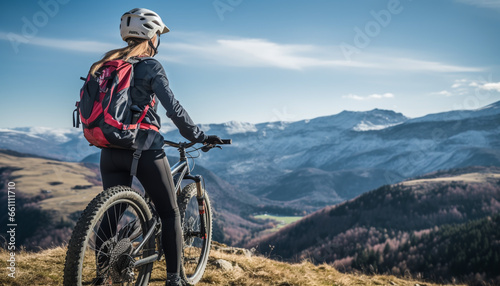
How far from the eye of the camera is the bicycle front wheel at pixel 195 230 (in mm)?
6609

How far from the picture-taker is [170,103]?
4656 millimetres

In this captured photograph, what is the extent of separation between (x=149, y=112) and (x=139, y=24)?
3.60 ft

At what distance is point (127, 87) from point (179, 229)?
2.09m

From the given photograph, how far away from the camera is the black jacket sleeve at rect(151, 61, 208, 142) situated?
15.0 feet

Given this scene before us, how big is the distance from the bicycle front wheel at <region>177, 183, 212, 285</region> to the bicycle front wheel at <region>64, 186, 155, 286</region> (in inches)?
48.8

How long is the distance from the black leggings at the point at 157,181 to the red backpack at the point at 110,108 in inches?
10.6

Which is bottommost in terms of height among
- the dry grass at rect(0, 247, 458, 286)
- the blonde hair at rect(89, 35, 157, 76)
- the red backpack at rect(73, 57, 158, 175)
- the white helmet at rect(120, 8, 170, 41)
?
the dry grass at rect(0, 247, 458, 286)

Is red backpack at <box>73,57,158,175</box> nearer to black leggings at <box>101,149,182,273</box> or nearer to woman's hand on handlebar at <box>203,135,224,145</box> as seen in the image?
black leggings at <box>101,149,182,273</box>

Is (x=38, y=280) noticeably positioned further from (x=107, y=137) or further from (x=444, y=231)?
(x=444, y=231)

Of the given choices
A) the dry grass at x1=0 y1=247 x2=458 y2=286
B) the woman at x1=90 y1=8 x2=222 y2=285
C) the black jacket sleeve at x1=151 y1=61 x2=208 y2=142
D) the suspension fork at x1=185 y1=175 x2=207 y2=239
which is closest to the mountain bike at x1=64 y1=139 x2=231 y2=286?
the woman at x1=90 y1=8 x2=222 y2=285

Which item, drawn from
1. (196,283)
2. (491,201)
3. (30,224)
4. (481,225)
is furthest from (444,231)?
(30,224)

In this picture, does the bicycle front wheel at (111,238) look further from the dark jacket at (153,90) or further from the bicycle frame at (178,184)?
the dark jacket at (153,90)

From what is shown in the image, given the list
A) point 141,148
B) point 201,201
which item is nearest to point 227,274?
point 201,201

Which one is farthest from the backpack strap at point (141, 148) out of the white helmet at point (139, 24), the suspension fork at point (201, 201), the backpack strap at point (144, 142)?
the suspension fork at point (201, 201)
